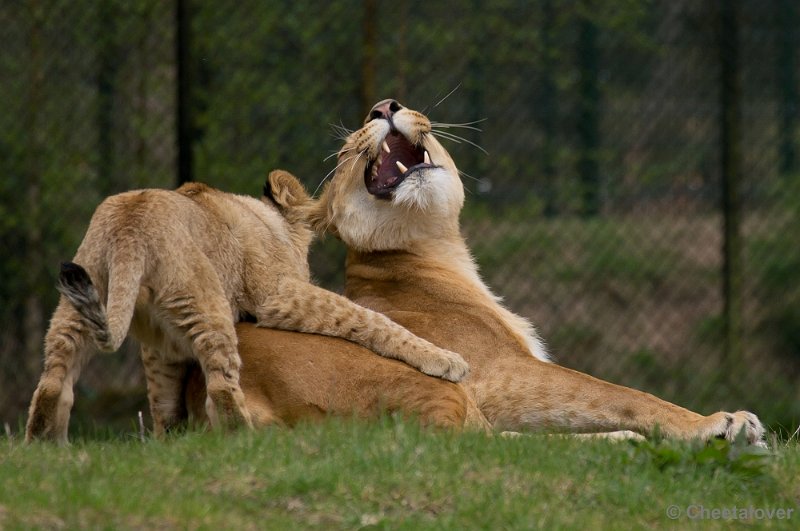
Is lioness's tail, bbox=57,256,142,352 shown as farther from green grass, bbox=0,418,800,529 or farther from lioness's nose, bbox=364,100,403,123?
lioness's nose, bbox=364,100,403,123

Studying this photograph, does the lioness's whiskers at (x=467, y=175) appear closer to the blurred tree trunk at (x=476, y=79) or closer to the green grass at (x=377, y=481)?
the blurred tree trunk at (x=476, y=79)

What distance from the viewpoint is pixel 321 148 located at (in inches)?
351

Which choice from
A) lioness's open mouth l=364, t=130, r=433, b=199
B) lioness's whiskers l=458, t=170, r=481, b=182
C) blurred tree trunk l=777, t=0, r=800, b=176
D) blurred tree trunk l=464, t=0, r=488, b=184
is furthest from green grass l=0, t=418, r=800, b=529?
blurred tree trunk l=777, t=0, r=800, b=176

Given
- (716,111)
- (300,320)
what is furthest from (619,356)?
(300,320)

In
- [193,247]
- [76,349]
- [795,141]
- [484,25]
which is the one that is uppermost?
[484,25]

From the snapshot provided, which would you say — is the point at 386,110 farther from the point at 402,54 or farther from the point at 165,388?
the point at 402,54

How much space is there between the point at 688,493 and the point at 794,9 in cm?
650

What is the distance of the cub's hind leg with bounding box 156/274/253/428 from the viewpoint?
4855 millimetres

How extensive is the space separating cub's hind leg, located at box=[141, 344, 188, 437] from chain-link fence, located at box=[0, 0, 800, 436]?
3.12 metres

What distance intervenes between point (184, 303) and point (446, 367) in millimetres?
1067

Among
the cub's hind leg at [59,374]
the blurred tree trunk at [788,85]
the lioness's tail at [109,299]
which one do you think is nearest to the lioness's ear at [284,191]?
the lioness's tail at [109,299]

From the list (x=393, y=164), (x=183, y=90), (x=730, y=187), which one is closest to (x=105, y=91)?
(x=183, y=90)

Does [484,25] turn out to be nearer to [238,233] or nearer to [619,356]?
[619,356]

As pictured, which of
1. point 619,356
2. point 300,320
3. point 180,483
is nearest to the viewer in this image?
point 180,483
